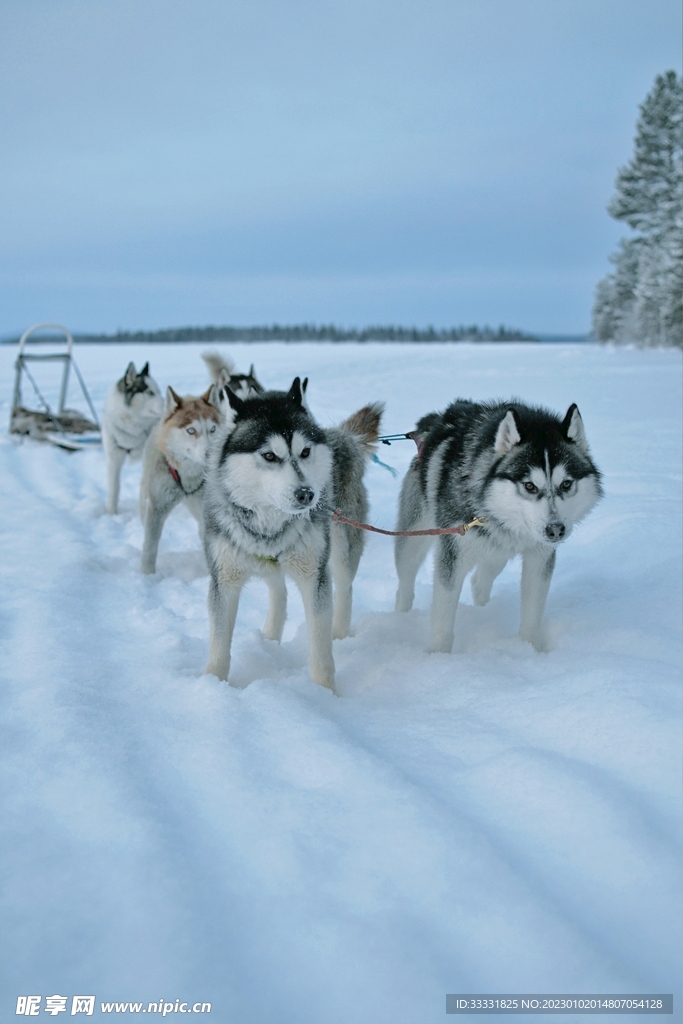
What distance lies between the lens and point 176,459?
5.45 meters

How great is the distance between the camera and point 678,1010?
179cm

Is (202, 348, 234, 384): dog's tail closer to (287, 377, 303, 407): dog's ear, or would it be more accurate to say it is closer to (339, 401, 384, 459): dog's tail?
(339, 401, 384, 459): dog's tail

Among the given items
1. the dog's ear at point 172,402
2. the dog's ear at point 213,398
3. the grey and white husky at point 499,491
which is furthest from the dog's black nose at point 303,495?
the dog's ear at point 172,402

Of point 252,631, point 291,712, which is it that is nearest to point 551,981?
point 291,712

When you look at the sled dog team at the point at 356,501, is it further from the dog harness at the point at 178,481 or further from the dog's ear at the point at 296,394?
the dog harness at the point at 178,481

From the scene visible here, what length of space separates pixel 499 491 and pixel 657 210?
31.5 metres

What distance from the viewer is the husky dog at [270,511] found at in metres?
3.01

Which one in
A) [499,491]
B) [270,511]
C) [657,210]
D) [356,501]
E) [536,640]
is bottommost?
[536,640]

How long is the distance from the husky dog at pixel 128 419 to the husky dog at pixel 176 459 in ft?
4.76

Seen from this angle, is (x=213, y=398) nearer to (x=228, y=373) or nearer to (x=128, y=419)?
(x=228, y=373)

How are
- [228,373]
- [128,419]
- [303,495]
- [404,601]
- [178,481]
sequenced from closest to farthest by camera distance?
1. [303,495]
2. [404,601]
3. [178,481]
4. [228,373]
5. [128,419]

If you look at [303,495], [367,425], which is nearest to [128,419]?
[367,425]

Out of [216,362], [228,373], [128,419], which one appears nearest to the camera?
[228,373]

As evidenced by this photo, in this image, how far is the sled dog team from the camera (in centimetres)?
310
